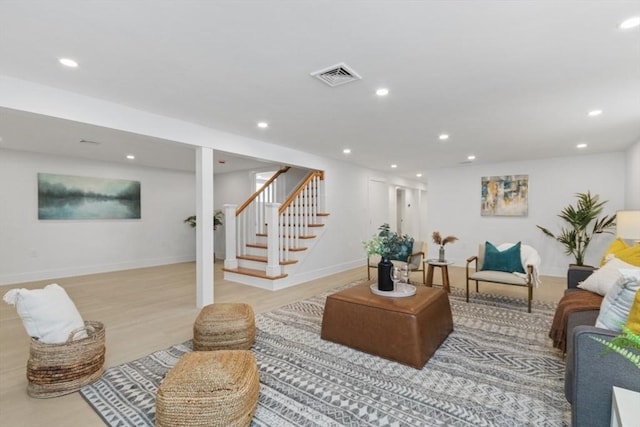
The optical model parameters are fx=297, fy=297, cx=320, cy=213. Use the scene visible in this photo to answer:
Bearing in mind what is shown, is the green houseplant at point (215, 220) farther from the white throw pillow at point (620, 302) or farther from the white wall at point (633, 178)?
the white wall at point (633, 178)

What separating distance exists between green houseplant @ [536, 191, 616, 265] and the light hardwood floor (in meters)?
0.66

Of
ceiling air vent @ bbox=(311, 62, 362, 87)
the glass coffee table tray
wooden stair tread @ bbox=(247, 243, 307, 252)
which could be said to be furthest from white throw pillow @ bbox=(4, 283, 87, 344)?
wooden stair tread @ bbox=(247, 243, 307, 252)

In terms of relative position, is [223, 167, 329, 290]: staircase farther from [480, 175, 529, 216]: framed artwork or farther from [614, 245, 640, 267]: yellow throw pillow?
[614, 245, 640, 267]: yellow throw pillow

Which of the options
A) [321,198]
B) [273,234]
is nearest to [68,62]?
[273,234]

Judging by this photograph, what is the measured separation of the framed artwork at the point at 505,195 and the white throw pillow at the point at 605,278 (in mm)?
3670

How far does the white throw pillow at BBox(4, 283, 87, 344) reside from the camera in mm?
1982

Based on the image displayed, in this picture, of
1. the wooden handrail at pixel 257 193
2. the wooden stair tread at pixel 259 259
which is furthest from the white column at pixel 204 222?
the wooden handrail at pixel 257 193

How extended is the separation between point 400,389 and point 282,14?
8.19 ft

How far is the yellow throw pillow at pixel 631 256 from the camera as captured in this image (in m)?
2.67

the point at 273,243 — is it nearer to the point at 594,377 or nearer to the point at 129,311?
the point at 129,311

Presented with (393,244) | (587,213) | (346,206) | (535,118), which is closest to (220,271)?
(346,206)

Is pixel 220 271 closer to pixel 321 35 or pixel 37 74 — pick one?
pixel 37 74

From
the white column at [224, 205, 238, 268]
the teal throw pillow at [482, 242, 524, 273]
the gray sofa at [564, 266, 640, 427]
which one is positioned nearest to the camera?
the gray sofa at [564, 266, 640, 427]

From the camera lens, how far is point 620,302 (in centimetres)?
170
